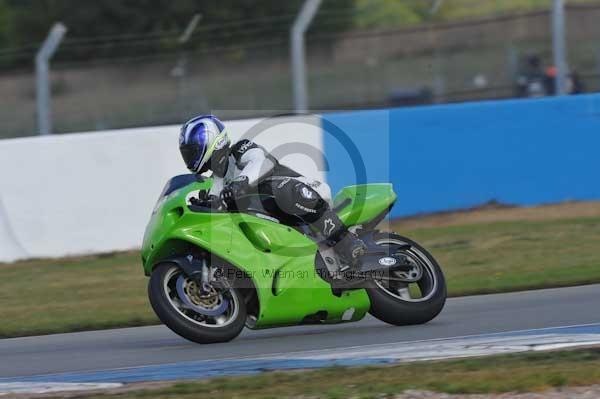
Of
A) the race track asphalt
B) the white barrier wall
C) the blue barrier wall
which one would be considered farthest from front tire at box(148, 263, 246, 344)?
the blue barrier wall

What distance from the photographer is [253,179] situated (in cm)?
716

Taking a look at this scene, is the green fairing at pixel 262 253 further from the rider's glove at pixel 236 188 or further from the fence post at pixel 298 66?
the fence post at pixel 298 66

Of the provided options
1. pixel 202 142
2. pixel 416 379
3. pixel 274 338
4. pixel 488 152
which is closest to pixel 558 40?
pixel 488 152

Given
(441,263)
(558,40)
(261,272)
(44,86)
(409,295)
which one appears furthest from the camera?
A: (558,40)

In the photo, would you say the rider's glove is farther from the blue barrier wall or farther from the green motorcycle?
the blue barrier wall

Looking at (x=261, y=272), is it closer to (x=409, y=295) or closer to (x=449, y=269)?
(x=409, y=295)

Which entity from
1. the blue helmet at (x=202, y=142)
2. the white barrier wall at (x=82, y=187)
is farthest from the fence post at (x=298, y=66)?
the blue helmet at (x=202, y=142)

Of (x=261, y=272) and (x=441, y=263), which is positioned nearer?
(x=261, y=272)

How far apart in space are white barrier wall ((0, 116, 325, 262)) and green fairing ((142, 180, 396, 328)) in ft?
16.9

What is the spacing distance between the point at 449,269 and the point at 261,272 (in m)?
3.90

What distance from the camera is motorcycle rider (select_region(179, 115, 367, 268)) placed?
7199 mm

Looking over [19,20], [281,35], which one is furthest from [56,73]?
[19,20]

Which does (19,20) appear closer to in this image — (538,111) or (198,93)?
(198,93)

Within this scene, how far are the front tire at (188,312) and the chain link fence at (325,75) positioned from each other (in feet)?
44.2
